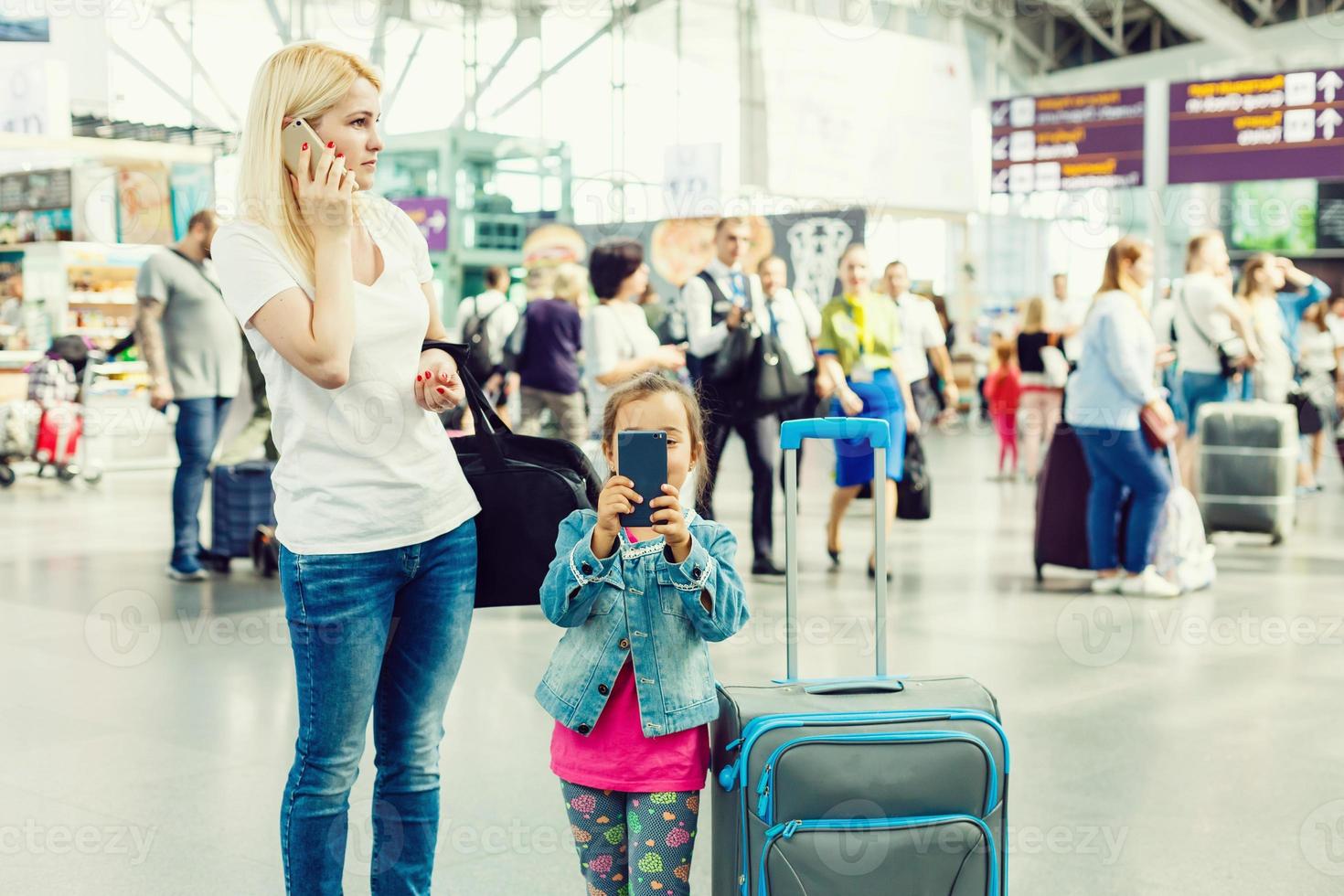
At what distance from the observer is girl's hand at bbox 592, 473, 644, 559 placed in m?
2.06

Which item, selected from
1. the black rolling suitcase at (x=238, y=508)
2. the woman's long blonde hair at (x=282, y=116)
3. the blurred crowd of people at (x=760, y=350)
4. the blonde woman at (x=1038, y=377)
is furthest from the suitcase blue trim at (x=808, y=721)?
the blonde woman at (x=1038, y=377)

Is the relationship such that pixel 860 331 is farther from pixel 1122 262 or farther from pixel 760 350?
pixel 1122 262

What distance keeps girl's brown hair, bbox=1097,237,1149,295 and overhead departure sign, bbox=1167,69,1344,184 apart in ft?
16.4

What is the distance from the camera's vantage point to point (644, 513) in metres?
2.06

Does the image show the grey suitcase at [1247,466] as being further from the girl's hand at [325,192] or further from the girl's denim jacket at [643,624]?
the girl's hand at [325,192]

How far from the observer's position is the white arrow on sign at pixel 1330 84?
10609 millimetres

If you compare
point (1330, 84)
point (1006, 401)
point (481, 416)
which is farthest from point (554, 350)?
point (1330, 84)

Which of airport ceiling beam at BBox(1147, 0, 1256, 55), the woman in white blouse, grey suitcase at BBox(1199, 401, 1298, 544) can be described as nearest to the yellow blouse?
the woman in white blouse

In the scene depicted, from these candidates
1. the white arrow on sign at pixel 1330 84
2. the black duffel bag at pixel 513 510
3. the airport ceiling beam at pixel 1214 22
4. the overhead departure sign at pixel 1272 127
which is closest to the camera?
the black duffel bag at pixel 513 510

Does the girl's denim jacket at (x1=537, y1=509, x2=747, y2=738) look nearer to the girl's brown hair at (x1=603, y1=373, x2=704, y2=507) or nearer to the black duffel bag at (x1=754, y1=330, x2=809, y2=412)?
the girl's brown hair at (x1=603, y1=373, x2=704, y2=507)

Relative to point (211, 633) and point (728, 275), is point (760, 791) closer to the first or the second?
point (211, 633)

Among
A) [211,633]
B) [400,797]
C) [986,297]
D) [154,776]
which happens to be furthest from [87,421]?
[986,297]

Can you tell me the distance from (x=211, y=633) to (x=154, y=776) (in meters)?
1.92

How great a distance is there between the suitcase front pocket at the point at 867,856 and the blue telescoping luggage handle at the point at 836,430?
615 mm
